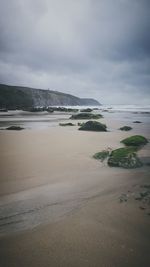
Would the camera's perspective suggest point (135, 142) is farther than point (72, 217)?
Yes

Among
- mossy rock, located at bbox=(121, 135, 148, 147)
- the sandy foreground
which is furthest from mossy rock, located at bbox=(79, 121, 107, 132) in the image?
the sandy foreground

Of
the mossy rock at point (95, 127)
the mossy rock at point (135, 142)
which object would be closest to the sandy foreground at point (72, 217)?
the mossy rock at point (135, 142)

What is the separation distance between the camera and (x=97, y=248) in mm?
2256

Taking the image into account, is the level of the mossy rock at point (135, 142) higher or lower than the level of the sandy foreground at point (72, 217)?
higher

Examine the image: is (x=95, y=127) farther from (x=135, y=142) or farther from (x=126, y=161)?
(x=126, y=161)

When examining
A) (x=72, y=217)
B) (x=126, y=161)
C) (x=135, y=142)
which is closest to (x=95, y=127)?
(x=135, y=142)

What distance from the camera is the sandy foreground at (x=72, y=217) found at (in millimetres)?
2145

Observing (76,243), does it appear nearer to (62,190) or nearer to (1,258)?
(1,258)

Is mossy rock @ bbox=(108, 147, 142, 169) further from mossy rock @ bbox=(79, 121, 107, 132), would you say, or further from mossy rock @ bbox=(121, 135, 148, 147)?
mossy rock @ bbox=(79, 121, 107, 132)

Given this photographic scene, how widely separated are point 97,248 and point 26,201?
1.57 metres

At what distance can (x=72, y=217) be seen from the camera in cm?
288

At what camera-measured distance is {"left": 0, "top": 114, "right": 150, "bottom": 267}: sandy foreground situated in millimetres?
2145

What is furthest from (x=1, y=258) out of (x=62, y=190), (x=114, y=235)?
(x=62, y=190)

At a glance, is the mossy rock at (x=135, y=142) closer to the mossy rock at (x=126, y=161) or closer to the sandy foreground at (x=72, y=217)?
the mossy rock at (x=126, y=161)
